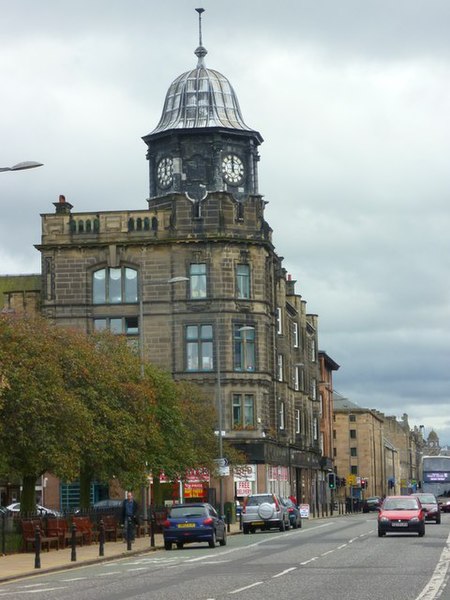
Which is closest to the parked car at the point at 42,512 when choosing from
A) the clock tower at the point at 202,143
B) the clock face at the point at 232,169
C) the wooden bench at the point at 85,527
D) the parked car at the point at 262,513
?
the wooden bench at the point at 85,527

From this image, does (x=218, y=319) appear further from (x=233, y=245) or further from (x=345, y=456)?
(x=345, y=456)

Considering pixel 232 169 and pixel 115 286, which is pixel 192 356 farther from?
pixel 232 169

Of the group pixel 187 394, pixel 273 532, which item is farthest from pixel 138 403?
pixel 187 394

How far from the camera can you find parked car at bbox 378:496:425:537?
4569cm

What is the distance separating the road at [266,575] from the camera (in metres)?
22.8

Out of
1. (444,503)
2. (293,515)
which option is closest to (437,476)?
(444,503)

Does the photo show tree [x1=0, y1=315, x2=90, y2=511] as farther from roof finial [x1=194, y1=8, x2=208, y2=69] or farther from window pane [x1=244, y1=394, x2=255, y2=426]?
roof finial [x1=194, y1=8, x2=208, y2=69]

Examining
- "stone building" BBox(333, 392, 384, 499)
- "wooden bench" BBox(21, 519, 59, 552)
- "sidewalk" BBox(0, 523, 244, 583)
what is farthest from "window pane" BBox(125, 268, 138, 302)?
"stone building" BBox(333, 392, 384, 499)

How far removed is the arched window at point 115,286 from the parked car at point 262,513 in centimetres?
2377

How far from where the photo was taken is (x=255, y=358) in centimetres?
7812

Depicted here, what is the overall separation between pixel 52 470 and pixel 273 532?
17242 mm

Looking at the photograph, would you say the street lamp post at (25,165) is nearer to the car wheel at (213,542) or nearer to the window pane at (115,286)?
the car wheel at (213,542)

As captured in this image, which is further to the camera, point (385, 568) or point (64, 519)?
point (64, 519)

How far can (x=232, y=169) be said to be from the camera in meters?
82.3
